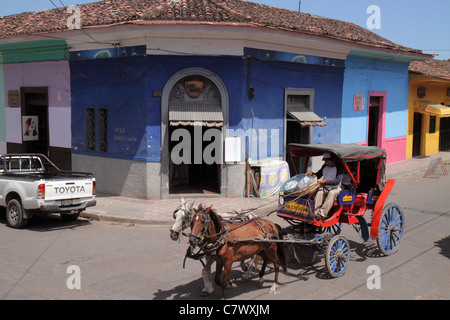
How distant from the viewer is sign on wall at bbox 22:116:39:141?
16.9 m

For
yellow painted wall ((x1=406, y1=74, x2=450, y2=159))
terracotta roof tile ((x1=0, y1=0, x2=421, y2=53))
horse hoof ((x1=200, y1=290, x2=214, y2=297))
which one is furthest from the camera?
yellow painted wall ((x1=406, y1=74, x2=450, y2=159))

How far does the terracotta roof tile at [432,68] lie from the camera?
21777 millimetres

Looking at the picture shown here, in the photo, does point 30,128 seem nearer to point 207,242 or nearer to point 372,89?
point 207,242

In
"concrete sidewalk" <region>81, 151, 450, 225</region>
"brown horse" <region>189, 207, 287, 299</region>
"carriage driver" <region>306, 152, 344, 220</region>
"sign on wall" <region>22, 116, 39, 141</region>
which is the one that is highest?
"sign on wall" <region>22, 116, 39, 141</region>

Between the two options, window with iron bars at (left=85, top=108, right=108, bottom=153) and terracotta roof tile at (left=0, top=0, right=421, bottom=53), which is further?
window with iron bars at (left=85, top=108, right=108, bottom=153)

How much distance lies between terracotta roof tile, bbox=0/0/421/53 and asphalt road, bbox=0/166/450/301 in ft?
19.9

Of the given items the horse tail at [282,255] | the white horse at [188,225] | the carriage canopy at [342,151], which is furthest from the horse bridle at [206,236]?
the carriage canopy at [342,151]

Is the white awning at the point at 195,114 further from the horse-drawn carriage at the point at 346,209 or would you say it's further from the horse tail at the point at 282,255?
the horse tail at the point at 282,255

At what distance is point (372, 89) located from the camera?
19.0m

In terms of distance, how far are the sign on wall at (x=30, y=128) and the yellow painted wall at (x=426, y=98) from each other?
1698 centimetres

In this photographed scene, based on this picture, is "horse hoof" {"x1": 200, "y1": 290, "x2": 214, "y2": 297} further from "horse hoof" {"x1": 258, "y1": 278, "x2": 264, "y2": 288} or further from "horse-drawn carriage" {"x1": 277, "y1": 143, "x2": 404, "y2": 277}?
"horse-drawn carriage" {"x1": 277, "y1": 143, "x2": 404, "y2": 277}

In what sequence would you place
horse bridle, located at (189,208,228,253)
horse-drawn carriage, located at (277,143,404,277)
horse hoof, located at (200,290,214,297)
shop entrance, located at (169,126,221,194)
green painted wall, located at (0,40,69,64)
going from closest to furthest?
1. horse bridle, located at (189,208,228,253)
2. horse hoof, located at (200,290,214,297)
3. horse-drawn carriage, located at (277,143,404,277)
4. shop entrance, located at (169,126,221,194)
5. green painted wall, located at (0,40,69,64)

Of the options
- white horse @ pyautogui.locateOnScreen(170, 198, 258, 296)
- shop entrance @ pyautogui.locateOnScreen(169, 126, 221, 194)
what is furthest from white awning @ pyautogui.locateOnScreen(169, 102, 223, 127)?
white horse @ pyautogui.locateOnScreen(170, 198, 258, 296)
